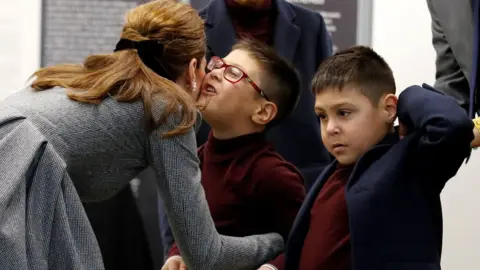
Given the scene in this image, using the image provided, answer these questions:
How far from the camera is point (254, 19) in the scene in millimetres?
2342

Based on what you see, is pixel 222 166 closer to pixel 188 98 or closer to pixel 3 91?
pixel 188 98

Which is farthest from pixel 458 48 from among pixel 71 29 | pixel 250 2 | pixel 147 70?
pixel 71 29

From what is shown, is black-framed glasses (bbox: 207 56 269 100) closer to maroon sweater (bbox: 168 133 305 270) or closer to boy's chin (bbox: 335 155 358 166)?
maroon sweater (bbox: 168 133 305 270)

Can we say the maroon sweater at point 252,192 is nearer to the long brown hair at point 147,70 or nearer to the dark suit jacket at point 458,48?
the long brown hair at point 147,70

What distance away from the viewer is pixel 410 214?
1.52 m

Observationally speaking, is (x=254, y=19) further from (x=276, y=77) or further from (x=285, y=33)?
(x=276, y=77)

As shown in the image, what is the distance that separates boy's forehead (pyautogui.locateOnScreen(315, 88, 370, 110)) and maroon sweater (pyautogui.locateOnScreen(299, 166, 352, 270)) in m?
0.14

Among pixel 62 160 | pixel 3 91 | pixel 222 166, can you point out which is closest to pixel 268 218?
pixel 222 166

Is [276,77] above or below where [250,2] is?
below

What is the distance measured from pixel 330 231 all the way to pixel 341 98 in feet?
0.92

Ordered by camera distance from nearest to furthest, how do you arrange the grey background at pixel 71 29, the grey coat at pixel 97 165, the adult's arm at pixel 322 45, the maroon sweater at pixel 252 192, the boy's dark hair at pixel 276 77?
1. the grey coat at pixel 97 165
2. the maroon sweater at pixel 252 192
3. the boy's dark hair at pixel 276 77
4. the adult's arm at pixel 322 45
5. the grey background at pixel 71 29

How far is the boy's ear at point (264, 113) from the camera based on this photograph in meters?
2.01

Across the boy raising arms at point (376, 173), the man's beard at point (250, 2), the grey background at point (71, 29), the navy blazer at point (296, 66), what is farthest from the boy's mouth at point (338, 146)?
the grey background at point (71, 29)

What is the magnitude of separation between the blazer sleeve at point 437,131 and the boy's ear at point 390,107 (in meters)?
0.10
